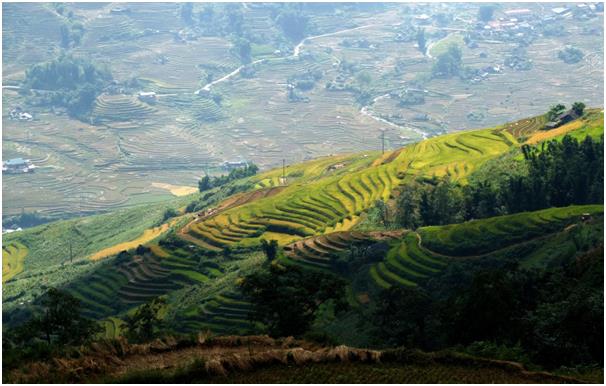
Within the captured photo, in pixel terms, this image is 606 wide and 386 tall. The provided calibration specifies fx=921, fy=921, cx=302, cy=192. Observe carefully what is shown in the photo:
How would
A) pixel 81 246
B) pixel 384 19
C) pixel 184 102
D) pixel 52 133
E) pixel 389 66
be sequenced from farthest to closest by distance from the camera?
pixel 384 19
pixel 389 66
pixel 184 102
pixel 52 133
pixel 81 246

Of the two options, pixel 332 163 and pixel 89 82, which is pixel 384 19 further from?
pixel 332 163

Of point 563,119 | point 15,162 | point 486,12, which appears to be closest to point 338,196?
point 563,119

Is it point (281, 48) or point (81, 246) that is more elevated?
point (281, 48)

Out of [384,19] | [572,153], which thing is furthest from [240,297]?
→ [384,19]

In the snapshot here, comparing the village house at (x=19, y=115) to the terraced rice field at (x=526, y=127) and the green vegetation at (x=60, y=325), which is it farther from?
the green vegetation at (x=60, y=325)

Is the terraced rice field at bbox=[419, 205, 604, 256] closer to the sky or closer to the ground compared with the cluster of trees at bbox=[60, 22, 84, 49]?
closer to the ground

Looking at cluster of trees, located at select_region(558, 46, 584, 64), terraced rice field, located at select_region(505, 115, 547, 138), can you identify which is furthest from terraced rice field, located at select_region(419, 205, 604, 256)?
cluster of trees, located at select_region(558, 46, 584, 64)

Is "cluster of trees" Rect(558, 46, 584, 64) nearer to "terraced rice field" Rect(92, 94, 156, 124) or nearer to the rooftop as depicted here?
"terraced rice field" Rect(92, 94, 156, 124)

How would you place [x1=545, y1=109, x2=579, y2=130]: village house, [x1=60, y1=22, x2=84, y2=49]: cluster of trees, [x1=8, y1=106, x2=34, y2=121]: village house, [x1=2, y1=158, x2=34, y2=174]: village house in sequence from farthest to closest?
[x1=60, y1=22, x2=84, y2=49]: cluster of trees
[x1=8, y1=106, x2=34, y2=121]: village house
[x1=2, y1=158, x2=34, y2=174]: village house
[x1=545, y1=109, x2=579, y2=130]: village house
